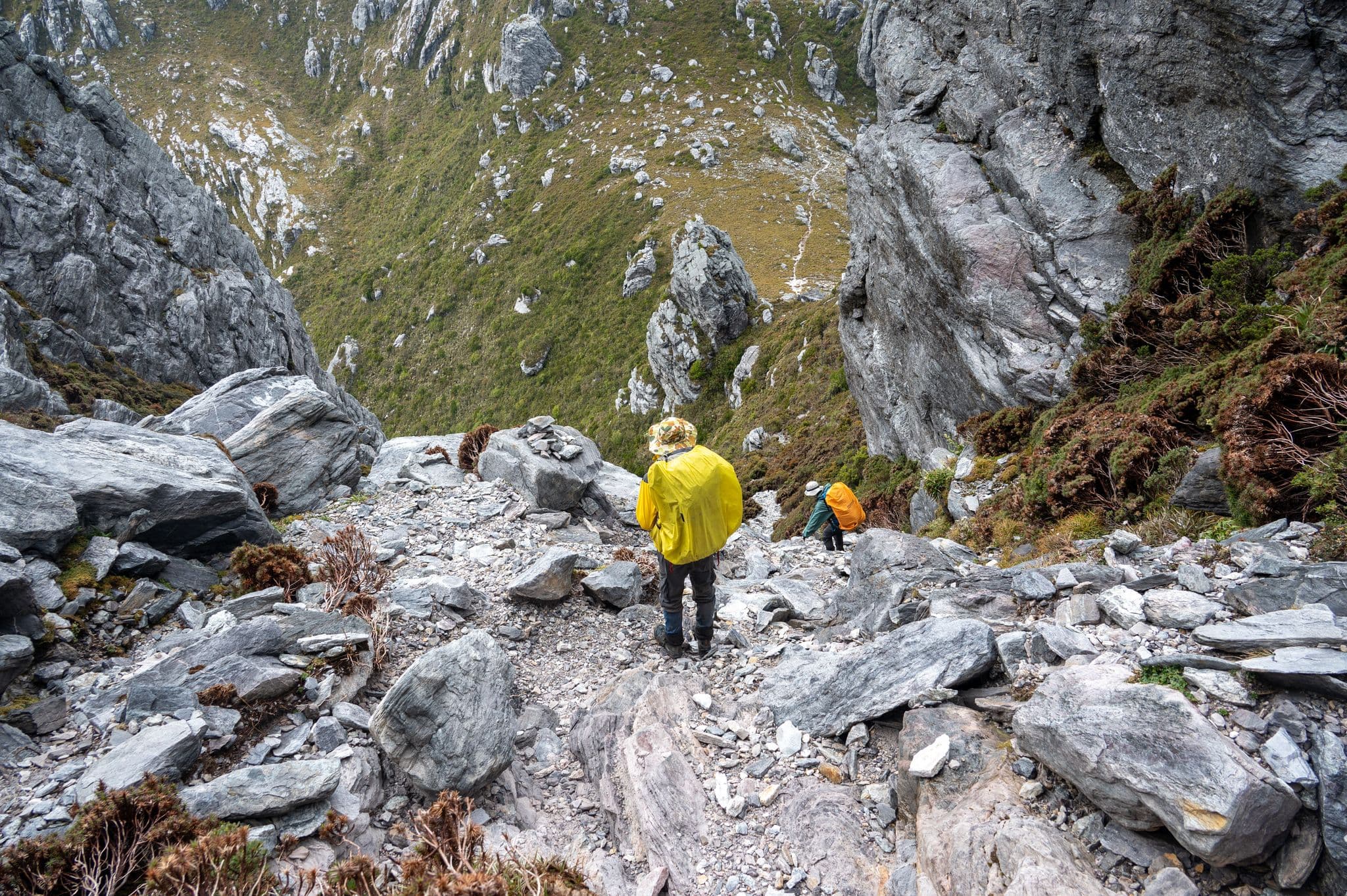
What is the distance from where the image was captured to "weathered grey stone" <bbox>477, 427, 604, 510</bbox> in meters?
14.2

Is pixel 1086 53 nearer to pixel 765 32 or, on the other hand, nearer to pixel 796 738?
pixel 796 738

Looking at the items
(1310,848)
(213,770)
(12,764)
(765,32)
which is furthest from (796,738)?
(765,32)

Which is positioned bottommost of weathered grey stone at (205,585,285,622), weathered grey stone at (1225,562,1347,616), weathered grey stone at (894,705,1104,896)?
weathered grey stone at (894,705,1104,896)

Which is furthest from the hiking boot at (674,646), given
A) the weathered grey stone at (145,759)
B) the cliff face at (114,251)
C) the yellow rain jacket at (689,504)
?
the cliff face at (114,251)

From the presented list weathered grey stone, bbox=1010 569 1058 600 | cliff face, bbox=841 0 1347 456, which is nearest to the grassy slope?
cliff face, bbox=841 0 1347 456

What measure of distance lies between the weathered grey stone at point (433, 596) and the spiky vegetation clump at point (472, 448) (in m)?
7.00

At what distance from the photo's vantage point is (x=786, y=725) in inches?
254

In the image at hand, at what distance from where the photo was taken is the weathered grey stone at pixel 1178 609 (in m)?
5.15

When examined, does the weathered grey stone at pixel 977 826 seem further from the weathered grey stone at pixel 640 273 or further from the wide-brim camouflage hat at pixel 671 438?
the weathered grey stone at pixel 640 273

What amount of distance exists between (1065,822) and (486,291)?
81.7 meters

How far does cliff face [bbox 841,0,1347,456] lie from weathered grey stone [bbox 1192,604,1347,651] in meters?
10.7

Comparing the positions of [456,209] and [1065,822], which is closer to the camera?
[1065,822]

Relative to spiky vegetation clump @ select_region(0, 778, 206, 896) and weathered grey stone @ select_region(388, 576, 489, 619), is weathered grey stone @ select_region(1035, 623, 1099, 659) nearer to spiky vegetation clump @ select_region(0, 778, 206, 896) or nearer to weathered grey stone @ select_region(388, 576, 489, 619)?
spiky vegetation clump @ select_region(0, 778, 206, 896)

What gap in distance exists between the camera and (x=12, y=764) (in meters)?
5.35
